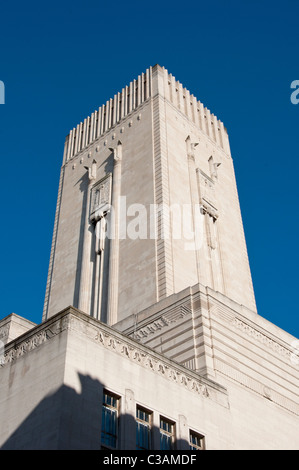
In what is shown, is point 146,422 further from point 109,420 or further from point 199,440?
point 199,440

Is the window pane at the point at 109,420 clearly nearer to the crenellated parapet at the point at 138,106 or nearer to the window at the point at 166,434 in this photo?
the window at the point at 166,434

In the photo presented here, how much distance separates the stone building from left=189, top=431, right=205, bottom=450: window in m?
0.05

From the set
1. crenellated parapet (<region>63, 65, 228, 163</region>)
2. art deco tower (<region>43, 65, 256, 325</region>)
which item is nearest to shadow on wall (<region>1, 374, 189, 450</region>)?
art deco tower (<region>43, 65, 256, 325</region>)

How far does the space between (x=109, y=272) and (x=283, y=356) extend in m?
11.9

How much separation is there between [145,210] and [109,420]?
66.3 ft

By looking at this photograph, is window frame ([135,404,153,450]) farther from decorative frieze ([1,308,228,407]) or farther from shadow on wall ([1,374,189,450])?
decorative frieze ([1,308,228,407])

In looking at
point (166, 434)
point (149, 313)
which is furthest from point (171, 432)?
point (149, 313)

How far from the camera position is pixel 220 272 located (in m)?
39.1

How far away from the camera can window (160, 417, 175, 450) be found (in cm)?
2050

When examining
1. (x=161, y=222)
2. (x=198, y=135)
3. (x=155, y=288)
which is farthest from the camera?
(x=198, y=135)

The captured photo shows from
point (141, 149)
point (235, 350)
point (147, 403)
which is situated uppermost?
point (141, 149)

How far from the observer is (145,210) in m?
38.0

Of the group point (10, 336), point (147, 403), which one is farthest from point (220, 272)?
point (147, 403)
